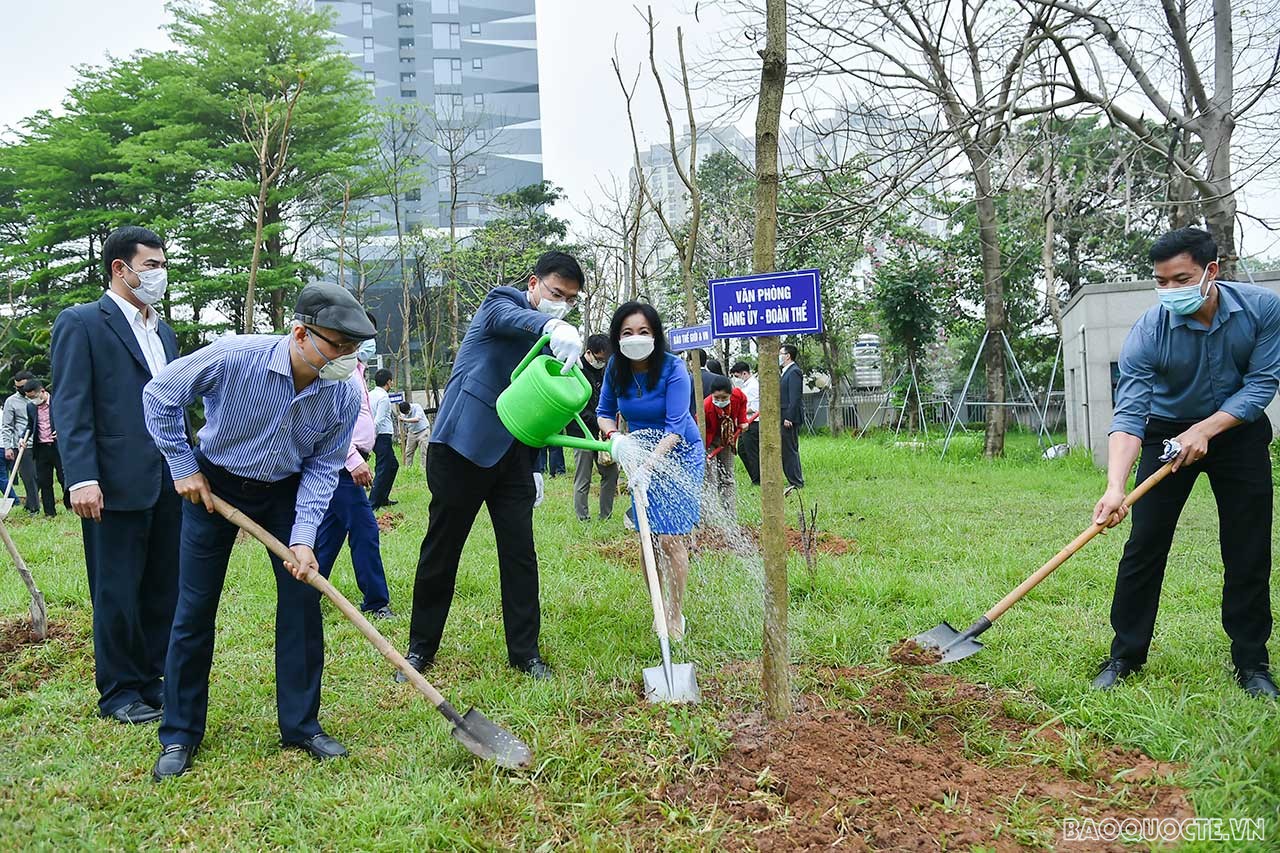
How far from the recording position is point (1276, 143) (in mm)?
7090

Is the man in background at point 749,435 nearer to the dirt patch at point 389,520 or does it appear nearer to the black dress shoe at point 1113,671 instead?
the dirt patch at point 389,520

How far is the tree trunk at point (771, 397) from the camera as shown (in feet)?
9.28

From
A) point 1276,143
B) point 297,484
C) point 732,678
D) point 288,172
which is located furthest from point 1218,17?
point 288,172

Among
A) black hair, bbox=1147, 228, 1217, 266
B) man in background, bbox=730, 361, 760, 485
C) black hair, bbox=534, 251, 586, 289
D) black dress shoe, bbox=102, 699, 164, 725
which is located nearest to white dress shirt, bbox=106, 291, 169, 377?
black dress shoe, bbox=102, 699, 164, 725

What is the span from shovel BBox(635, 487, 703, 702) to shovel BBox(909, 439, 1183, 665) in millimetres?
983

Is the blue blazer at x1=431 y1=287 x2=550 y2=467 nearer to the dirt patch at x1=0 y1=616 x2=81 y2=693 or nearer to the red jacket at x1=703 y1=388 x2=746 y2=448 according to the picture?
the dirt patch at x1=0 y1=616 x2=81 y2=693

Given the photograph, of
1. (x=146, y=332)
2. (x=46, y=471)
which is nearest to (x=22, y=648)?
(x=146, y=332)

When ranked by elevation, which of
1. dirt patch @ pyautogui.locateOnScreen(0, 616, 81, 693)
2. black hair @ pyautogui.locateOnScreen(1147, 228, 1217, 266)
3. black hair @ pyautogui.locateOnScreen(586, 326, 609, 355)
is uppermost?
black hair @ pyautogui.locateOnScreen(1147, 228, 1217, 266)

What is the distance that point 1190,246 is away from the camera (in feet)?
10.8

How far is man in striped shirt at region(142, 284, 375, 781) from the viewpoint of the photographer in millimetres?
2762

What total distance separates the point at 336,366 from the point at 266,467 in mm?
434

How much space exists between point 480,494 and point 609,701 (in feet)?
3.45

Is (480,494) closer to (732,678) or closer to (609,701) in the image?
(609,701)

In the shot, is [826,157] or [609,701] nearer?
[609,701]
